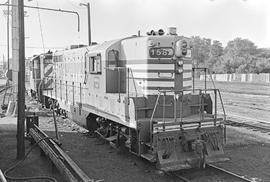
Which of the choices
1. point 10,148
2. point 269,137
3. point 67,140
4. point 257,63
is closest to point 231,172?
point 269,137

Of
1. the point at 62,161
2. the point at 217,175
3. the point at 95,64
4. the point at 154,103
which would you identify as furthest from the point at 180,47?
the point at 62,161

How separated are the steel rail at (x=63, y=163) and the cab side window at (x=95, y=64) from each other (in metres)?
2.50

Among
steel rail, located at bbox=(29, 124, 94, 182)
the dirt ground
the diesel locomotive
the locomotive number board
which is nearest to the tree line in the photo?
the dirt ground

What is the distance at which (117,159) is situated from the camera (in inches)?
321

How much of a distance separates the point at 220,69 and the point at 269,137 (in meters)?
72.2

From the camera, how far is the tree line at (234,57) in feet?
227

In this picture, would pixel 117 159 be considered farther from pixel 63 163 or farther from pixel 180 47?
pixel 180 47

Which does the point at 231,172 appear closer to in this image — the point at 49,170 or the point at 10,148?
the point at 49,170

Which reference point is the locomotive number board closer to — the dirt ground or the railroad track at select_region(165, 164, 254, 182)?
the dirt ground

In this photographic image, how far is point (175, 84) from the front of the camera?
26.3 ft

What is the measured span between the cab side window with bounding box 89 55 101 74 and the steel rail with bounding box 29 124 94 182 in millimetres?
2498

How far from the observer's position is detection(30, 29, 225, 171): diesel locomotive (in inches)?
268

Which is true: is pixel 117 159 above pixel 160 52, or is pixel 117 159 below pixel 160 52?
below

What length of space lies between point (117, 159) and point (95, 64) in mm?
3088
